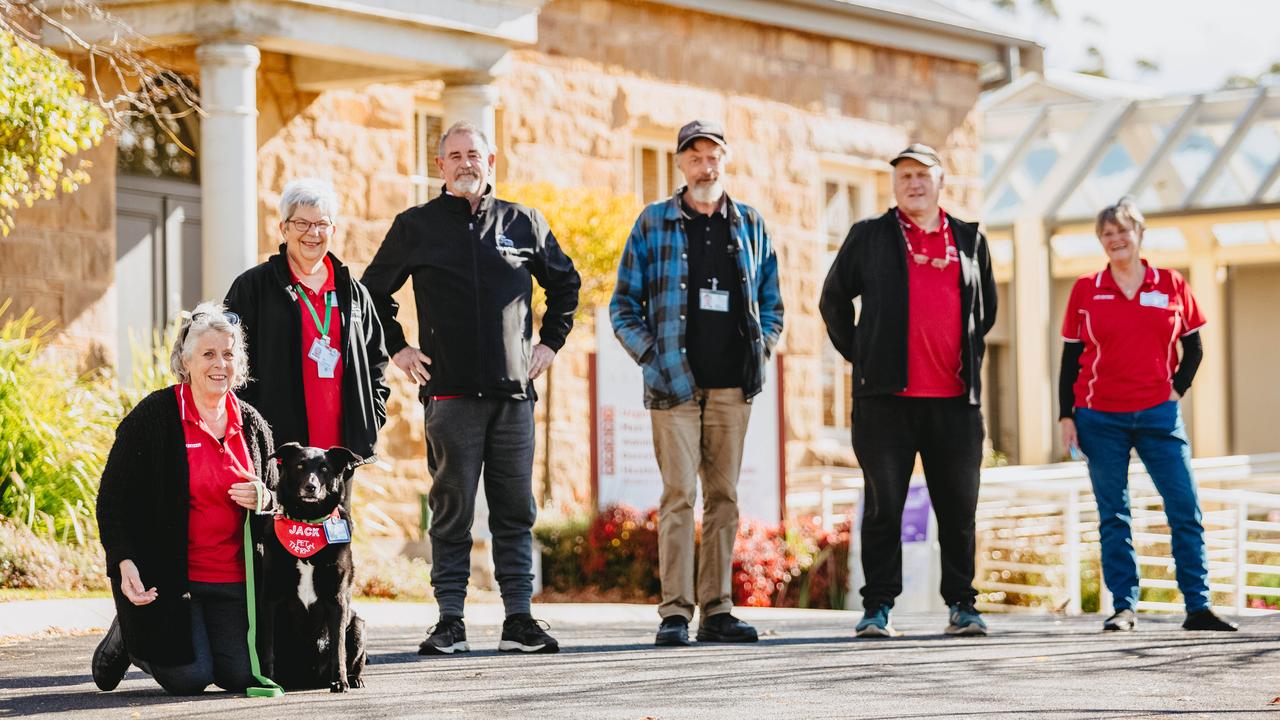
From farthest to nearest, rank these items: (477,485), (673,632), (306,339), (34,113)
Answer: (34,113)
(673,632)
(477,485)
(306,339)

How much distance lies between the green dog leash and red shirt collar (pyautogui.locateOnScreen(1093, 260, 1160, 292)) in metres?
4.30

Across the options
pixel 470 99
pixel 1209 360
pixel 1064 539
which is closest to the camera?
pixel 470 99

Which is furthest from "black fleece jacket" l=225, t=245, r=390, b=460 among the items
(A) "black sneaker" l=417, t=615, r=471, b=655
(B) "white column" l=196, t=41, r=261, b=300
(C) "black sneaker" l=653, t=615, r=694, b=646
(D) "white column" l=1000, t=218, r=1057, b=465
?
(D) "white column" l=1000, t=218, r=1057, b=465

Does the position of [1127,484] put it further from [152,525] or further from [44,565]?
[44,565]

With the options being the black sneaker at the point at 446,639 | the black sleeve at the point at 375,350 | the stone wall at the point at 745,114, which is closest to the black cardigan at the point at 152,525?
the black sleeve at the point at 375,350

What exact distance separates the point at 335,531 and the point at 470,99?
7499 millimetres

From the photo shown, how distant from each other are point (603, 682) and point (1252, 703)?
2.04m

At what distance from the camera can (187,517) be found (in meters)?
6.33

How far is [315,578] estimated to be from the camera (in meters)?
6.25

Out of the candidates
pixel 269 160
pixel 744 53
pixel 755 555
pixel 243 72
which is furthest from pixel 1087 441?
pixel 744 53

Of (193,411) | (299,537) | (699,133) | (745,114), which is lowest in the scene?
(299,537)

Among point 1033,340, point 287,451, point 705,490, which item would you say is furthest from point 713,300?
point 1033,340

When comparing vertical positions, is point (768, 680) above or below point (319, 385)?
below

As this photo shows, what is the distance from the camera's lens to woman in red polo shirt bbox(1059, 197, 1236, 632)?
29.3 feet
